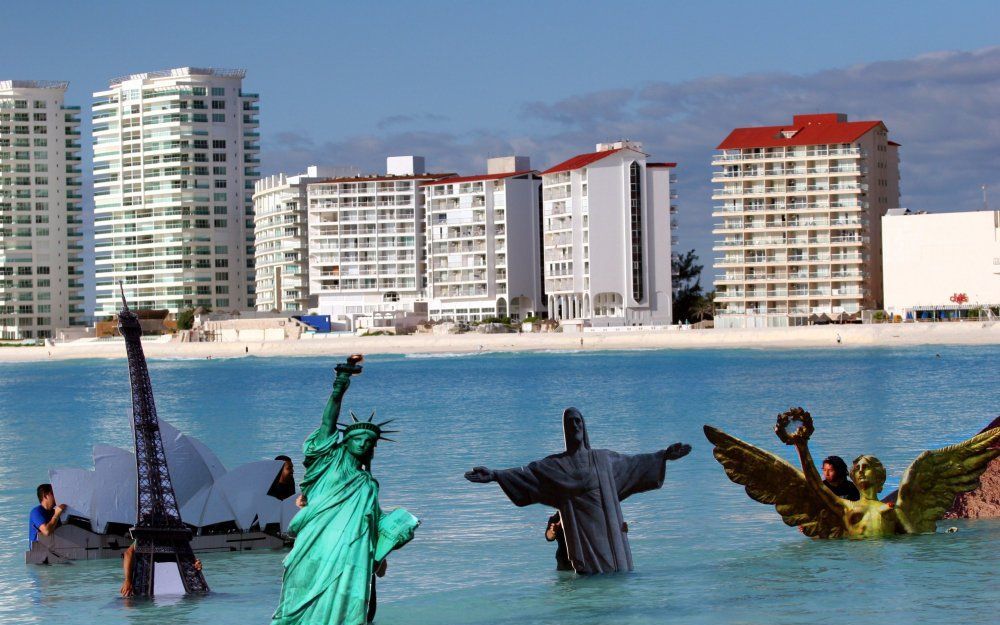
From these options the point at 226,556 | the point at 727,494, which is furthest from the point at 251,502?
the point at 727,494

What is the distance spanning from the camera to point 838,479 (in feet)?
48.3

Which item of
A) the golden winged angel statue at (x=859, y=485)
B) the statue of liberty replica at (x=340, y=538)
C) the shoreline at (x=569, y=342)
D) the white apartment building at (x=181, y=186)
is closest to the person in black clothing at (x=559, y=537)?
the golden winged angel statue at (x=859, y=485)

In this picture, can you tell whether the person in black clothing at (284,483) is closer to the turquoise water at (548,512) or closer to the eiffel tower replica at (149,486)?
the turquoise water at (548,512)

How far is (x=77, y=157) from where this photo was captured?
18662 cm

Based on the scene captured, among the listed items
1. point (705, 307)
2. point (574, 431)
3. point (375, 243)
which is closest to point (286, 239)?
point (375, 243)

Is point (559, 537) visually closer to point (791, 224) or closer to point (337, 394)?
point (337, 394)

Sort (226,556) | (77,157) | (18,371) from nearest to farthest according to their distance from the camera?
1. (226,556)
2. (18,371)
3. (77,157)

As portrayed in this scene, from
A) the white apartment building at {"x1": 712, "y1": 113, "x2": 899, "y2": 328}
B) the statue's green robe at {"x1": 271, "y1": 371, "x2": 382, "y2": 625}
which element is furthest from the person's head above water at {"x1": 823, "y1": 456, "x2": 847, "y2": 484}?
the white apartment building at {"x1": 712, "y1": 113, "x2": 899, "y2": 328}

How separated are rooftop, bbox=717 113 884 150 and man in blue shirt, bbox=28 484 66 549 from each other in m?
114

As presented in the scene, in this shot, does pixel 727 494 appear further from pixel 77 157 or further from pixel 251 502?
pixel 77 157

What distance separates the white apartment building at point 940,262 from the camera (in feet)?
372

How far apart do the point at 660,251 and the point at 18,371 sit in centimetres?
5462

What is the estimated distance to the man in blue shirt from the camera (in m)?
15.7

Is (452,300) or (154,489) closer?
(154,489)
